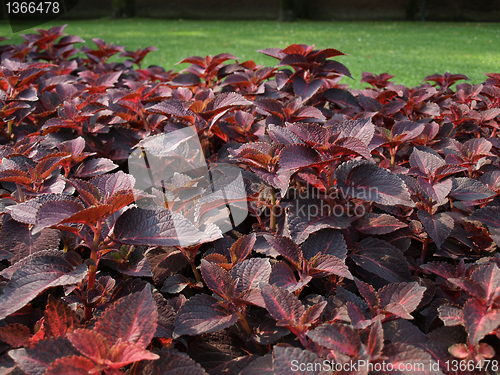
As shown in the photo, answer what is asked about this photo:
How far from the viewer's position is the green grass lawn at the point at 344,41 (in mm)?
5422

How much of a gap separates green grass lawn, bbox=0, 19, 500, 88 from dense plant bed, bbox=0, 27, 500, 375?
285 cm

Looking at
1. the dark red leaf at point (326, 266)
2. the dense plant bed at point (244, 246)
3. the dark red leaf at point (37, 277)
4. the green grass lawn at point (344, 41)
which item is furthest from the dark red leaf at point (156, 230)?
the green grass lawn at point (344, 41)

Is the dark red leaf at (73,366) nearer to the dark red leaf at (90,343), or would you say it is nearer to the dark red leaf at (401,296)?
the dark red leaf at (90,343)

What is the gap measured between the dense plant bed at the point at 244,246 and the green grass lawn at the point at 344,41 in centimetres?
285

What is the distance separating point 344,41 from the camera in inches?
366

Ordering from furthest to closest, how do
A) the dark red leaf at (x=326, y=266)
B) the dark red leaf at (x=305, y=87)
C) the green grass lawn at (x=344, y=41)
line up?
the green grass lawn at (x=344, y=41) → the dark red leaf at (x=305, y=87) → the dark red leaf at (x=326, y=266)

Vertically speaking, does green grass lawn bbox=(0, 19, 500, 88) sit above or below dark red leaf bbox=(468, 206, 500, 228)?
above

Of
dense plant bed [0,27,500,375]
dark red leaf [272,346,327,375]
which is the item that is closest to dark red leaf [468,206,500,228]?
dense plant bed [0,27,500,375]

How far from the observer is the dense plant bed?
69cm

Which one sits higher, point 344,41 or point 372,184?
point 344,41

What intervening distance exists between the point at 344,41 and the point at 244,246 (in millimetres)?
9327

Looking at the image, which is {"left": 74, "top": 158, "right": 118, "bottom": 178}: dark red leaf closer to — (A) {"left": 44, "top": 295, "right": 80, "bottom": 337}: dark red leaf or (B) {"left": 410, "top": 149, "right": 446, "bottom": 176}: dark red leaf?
(A) {"left": 44, "top": 295, "right": 80, "bottom": 337}: dark red leaf

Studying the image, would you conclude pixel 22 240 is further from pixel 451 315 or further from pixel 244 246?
pixel 451 315
